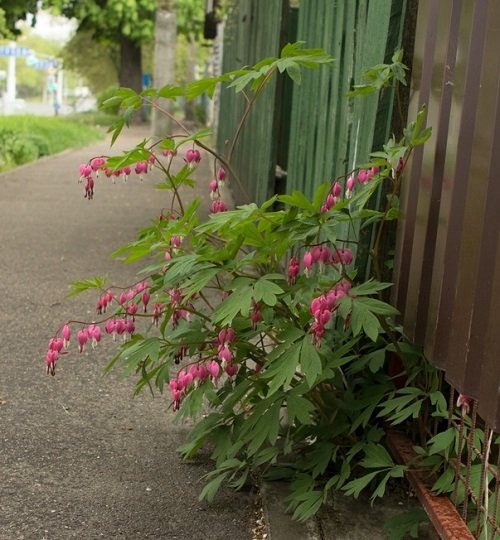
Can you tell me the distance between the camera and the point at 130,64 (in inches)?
1738

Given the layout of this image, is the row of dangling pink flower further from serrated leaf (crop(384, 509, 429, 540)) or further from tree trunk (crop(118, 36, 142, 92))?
tree trunk (crop(118, 36, 142, 92))

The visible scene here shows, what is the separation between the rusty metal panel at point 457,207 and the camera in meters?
2.33

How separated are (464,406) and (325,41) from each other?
9.60 ft

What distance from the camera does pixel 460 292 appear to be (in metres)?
2.51

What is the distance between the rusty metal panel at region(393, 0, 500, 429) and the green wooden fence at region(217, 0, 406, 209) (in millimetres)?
375

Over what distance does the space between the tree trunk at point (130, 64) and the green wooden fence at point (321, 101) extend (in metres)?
35.2

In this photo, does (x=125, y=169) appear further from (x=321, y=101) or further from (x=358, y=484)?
(x=321, y=101)

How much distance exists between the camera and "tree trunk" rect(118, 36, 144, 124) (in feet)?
144

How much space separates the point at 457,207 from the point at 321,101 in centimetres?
253

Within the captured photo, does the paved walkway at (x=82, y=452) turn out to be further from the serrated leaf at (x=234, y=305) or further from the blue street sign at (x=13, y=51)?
the blue street sign at (x=13, y=51)

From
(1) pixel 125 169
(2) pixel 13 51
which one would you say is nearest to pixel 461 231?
(1) pixel 125 169

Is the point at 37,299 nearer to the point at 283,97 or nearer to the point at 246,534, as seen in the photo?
the point at 283,97

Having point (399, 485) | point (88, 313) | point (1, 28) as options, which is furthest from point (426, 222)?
point (1, 28)

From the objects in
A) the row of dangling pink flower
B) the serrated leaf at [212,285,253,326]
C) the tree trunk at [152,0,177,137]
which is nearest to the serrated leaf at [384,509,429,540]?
the serrated leaf at [212,285,253,326]
